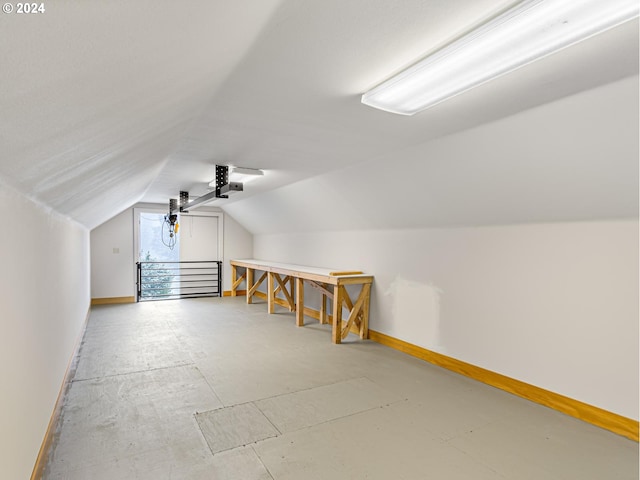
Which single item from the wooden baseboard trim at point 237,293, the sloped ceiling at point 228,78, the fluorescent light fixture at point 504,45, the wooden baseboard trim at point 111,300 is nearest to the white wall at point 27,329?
the sloped ceiling at point 228,78

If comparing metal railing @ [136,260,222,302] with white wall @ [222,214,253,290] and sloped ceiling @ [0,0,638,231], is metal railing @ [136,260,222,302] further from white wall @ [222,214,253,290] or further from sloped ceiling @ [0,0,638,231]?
sloped ceiling @ [0,0,638,231]

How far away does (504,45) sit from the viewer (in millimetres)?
1459

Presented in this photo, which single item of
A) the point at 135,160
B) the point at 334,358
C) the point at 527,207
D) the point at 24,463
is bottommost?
the point at 334,358

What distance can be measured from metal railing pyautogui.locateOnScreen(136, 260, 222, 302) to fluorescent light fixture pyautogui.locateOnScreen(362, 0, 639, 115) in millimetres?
7427

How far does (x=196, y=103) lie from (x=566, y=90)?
2.06 m

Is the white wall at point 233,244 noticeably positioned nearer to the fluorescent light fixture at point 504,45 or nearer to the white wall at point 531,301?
the white wall at point 531,301

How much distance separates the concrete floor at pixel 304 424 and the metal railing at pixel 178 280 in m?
3.78

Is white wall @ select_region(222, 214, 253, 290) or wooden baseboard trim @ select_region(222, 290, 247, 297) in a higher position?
white wall @ select_region(222, 214, 253, 290)

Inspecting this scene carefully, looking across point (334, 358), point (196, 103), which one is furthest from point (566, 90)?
point (334, 358)

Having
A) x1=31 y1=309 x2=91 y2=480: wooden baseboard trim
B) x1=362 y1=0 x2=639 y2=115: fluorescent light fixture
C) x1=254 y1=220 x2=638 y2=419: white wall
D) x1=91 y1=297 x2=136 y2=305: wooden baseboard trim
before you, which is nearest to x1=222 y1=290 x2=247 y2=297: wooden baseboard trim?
x1=91 y1=297 x2=136 y2=305: wooden baseboard trim

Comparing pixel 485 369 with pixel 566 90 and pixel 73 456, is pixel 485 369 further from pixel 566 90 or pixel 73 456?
pixel 73 456

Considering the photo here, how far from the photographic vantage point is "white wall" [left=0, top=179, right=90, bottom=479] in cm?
147

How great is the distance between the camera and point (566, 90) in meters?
1.99

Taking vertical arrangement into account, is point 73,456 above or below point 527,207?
below
